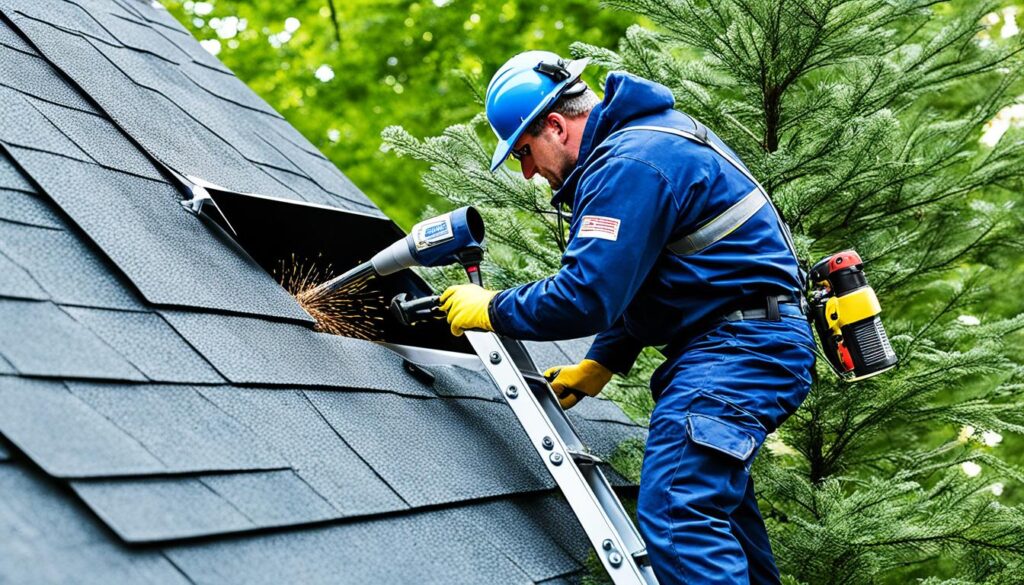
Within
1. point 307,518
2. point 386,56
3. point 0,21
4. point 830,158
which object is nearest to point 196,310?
point 307,518

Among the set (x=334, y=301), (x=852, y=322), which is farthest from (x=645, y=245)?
(x=334, y=301)

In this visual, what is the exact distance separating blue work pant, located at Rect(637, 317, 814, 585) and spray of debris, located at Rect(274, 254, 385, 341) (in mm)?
975

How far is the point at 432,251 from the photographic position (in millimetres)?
2982

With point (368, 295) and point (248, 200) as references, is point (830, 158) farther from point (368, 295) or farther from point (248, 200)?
point (248, 200)

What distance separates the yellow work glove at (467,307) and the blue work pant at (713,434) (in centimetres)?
54

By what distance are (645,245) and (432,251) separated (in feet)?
2.16

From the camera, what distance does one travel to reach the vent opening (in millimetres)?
2982

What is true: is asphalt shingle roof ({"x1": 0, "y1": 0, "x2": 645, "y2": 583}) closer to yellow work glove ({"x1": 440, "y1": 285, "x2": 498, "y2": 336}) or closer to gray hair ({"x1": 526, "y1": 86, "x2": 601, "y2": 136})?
yellow work glove ({"x1": 440, "y1": 285, "x2": 498, "y2": 336})

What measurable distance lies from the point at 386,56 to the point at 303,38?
45.0 inches

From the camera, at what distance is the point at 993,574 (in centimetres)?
350

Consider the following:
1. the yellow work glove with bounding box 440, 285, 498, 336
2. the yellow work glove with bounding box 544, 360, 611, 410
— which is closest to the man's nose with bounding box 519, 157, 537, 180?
the yellow work glove with bounding box 440, 285, 498, 336

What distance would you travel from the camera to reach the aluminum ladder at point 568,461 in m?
2.58

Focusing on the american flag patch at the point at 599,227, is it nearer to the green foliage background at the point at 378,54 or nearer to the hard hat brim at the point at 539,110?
the hard hat brim at the point at 539,110

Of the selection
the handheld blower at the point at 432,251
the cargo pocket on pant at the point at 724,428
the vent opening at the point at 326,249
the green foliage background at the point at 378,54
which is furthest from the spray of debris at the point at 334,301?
the green foliage background at the point at 378,54
